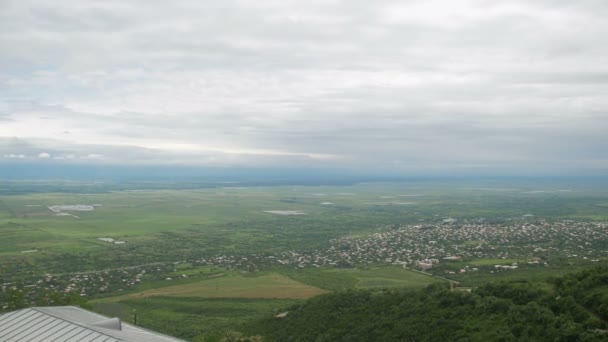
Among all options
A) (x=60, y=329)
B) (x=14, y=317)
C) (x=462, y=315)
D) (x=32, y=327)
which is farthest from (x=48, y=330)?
(x=462, y=315)

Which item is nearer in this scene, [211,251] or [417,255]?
[417,255]

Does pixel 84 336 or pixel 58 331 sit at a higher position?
pixel 84 336

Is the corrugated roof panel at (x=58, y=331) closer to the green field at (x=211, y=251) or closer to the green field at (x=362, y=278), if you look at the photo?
the green field at (x=211, y=251)

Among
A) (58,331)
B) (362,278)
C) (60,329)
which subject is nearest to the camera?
(58,331)

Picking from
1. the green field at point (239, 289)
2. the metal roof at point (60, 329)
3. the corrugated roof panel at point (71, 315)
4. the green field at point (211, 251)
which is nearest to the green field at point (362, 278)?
the green field at point (211, 251)

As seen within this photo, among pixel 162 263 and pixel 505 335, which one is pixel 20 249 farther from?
pixel 505 335

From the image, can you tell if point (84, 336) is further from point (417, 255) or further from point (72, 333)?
point (417, 255)
